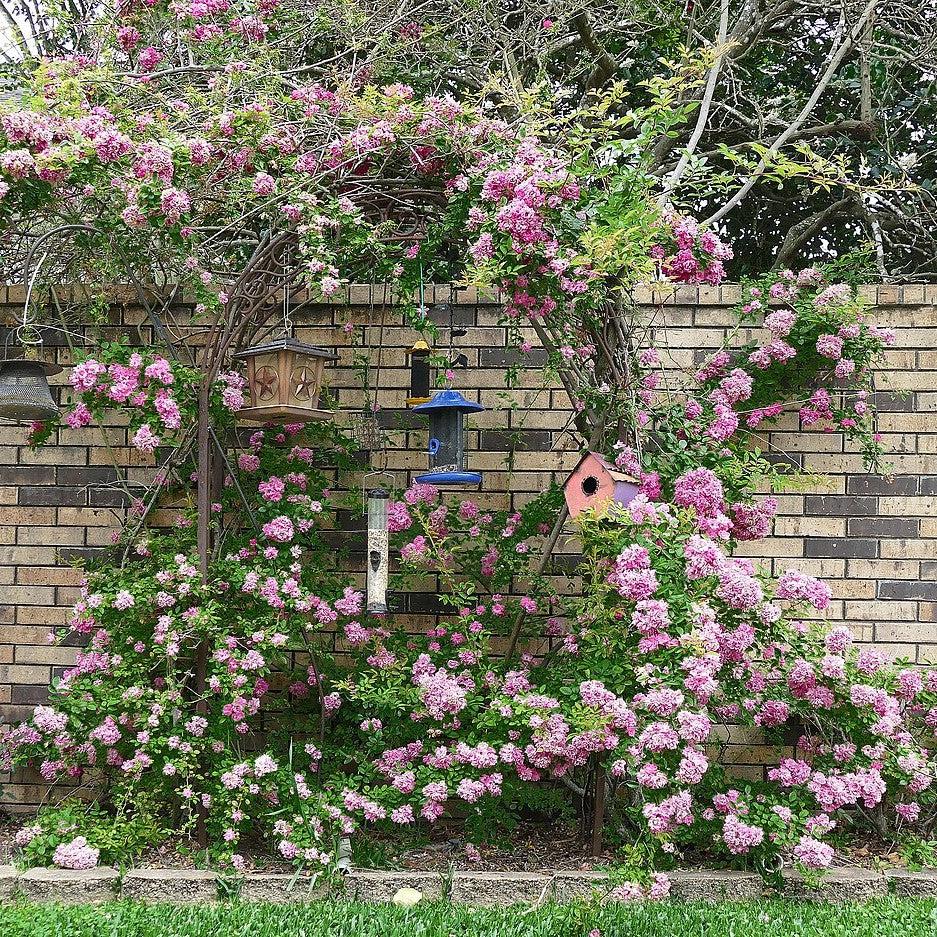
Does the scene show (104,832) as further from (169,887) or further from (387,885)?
(387,885)

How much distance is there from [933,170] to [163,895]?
18.2ft

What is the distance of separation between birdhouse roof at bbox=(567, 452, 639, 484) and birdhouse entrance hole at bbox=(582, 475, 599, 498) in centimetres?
5

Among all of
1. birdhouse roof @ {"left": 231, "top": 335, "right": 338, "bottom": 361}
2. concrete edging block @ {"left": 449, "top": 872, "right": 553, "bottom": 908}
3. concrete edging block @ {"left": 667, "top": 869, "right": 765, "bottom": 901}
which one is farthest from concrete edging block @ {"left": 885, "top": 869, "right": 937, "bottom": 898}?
birdhouse roof @ {"left": 231, "top": 335, "right": 338, "bottom": 361}

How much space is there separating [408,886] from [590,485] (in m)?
1.51

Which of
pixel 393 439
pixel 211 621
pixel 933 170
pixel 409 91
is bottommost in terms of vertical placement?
pixel 211 621

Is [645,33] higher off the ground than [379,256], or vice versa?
[645,33]

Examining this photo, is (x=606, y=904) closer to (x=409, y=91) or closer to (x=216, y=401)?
(x=216, y=401)

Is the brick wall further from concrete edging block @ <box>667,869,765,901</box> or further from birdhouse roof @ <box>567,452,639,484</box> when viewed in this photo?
concrete edging block @ <box>667,869,765,901</box>

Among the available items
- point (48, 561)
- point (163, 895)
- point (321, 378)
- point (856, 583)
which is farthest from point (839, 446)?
point (48, 561)

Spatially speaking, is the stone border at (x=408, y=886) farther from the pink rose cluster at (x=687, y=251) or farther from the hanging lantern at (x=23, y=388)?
the pink rose cluster at (x=687, y=251)

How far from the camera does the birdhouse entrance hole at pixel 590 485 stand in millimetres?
3307

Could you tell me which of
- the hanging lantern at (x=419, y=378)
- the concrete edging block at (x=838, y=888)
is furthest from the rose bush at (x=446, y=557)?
the hanging lantern at (x=419, y=378)

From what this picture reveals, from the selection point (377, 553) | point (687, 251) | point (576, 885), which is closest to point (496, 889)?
point (576, 885)

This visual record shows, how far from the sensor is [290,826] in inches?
126
